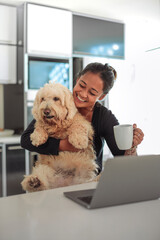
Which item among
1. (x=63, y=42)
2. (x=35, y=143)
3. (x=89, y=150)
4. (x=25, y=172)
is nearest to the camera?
(x=35, y=143)

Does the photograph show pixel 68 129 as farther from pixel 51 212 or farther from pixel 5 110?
pixel 5 110

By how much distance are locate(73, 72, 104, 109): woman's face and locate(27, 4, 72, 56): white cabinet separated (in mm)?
1814

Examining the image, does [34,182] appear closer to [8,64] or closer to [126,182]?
[126,182]

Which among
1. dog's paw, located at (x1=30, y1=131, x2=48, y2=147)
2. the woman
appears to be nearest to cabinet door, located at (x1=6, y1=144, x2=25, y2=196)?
the woman

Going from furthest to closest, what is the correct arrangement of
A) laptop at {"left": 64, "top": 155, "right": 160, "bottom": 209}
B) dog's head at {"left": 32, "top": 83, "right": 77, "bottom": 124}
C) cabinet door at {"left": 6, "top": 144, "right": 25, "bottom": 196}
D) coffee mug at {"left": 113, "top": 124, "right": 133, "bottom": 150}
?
cabinet door at {"left": 6, "top": 144, "right": 25, "bottom": 196} → dog's head at {"left": 32, "top": 83, "right": 77, "bottom": 124} → coffee mug at {"left": 113, "top": 124, "right": 133, "bottom": 150} → laptop at {"left": 64, "top": 155, "right": 160, "bottom": 209}

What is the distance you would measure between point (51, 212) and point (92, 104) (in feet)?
2.75

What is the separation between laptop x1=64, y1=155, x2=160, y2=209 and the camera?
2.82ft

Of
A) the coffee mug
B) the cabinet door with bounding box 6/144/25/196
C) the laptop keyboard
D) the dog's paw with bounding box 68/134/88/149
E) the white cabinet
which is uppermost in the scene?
the white cabinet

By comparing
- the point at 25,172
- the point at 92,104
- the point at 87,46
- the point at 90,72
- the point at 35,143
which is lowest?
the point at 25,172

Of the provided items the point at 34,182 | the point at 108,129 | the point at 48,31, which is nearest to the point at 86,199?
the point at 34,182

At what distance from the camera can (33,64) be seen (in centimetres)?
326

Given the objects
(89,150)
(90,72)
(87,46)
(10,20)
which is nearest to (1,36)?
(10,20)

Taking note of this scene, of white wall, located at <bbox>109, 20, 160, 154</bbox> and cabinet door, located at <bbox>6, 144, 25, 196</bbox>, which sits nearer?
cabinet door, located at <bbox>6, 144, 25, 196</bbox>

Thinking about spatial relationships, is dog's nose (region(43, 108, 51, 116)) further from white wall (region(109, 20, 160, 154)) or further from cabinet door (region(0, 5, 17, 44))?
white wall (region(109, 20, 160, 154))
